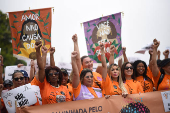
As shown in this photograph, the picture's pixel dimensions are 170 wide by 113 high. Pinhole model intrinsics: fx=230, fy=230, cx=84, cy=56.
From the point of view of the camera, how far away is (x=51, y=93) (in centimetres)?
479

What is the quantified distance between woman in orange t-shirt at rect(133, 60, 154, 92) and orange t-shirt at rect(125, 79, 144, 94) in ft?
0.59

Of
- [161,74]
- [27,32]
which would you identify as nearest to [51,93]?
[27,32]

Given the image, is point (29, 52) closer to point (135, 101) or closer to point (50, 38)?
point (50, 38)

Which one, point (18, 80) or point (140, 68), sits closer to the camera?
point (18, 80)

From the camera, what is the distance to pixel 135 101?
5188mm

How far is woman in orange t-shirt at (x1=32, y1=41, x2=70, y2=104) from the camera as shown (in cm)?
471

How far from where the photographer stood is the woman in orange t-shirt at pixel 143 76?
585 cm

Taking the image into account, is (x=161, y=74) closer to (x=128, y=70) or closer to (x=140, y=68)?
(x=140, y=68)

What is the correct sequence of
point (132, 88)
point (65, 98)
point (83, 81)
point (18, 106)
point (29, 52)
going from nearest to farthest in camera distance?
point (18, 106), point (65, 98), point (83, 81), point (132, 88), point (29, 52)

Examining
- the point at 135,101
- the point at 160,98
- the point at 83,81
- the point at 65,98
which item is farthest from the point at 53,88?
the point at 160,98

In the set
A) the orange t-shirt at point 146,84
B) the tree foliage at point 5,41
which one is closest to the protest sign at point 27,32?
the orange t-shirt at point 146,84

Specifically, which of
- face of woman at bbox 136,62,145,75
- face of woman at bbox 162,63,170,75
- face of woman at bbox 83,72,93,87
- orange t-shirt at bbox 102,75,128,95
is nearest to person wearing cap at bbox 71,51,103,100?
face of woman at bbox 83,72,93,87

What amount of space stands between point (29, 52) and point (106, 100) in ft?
9.48

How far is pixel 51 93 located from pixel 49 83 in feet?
0.96
